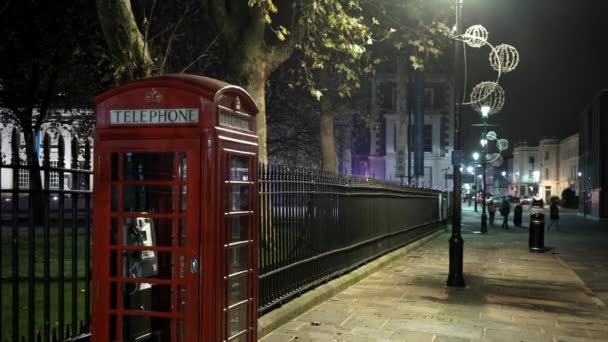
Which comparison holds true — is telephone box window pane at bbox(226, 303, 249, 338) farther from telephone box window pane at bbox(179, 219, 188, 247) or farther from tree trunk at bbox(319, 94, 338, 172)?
tree trunk at bbox(319, 94, 338, 172)

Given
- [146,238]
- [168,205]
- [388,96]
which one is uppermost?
[388,96]

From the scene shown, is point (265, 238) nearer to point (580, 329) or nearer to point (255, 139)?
point (255, 139)

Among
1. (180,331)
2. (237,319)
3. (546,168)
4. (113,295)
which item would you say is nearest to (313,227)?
(237,319)

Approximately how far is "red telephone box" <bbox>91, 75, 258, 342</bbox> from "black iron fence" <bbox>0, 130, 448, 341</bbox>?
1.71 feet

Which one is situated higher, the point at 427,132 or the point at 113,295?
the point at 427,132

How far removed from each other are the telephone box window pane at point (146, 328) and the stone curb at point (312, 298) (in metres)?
2.46

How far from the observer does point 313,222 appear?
9.21 metres

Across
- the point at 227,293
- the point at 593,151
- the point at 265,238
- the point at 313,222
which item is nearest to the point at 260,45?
the point at 313,222

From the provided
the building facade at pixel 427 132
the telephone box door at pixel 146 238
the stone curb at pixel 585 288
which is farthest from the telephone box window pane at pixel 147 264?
the building facade at pixel 427 132

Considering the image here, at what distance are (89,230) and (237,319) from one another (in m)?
1.55

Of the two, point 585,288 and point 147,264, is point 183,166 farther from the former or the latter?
point 585,288

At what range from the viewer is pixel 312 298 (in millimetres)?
8719

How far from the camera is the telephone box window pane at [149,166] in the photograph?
4293 mm

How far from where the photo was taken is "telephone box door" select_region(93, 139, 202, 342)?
4082 mm
